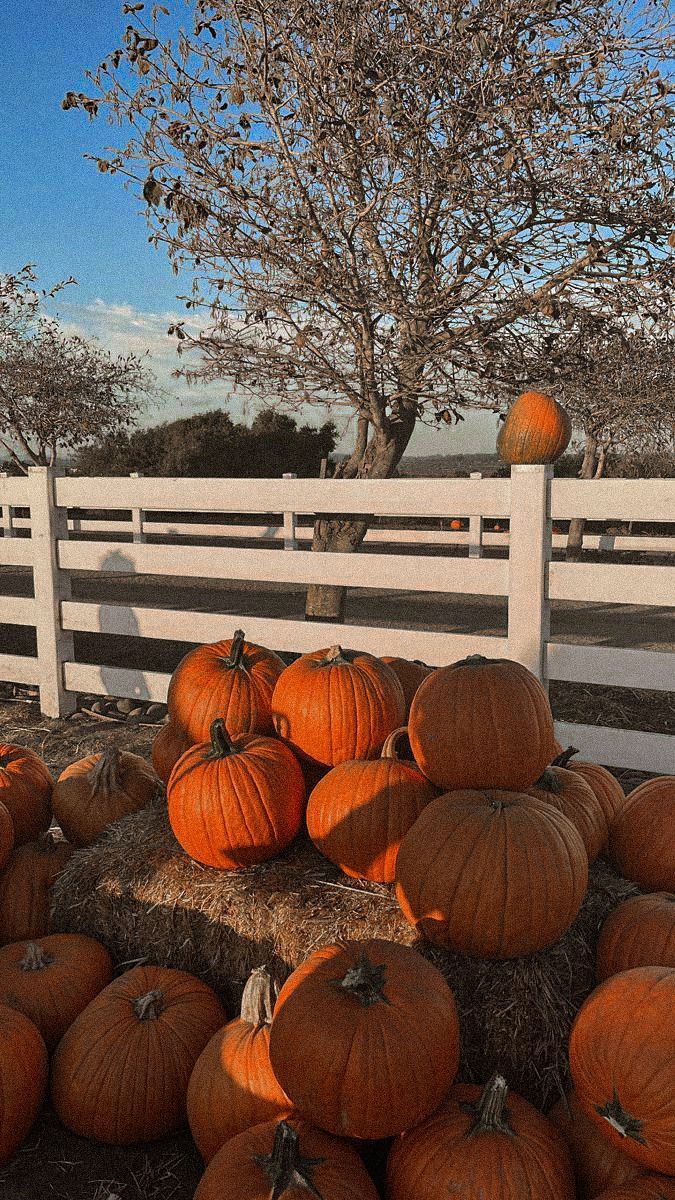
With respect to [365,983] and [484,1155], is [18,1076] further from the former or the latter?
[484,1155]

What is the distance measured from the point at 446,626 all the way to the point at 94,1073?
24.2 ft

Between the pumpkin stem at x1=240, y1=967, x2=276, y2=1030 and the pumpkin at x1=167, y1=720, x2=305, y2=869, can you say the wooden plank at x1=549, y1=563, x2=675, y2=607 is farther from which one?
the pumpkin stem at x1=240, y1=967, x2=276, y2=1030

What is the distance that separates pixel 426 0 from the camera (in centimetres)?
570

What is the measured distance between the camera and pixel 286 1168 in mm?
1565

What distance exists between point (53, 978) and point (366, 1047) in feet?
3.55

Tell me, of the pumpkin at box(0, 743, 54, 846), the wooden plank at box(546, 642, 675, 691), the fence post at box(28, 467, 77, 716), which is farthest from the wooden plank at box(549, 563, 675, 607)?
the fence post at box(28, 467, 77, 716)

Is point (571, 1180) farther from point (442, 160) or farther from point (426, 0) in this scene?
point (426, 0)

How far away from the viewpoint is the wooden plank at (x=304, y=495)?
4.66 meters

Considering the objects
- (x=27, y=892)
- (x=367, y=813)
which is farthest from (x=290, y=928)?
(x=27, y=892)

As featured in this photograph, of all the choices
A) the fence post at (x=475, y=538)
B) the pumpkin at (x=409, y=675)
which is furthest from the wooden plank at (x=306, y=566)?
the fence post at (x=475, y=538)

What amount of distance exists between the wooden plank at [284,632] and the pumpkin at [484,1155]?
2983 mm

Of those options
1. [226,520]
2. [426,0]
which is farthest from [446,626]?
[226,520]

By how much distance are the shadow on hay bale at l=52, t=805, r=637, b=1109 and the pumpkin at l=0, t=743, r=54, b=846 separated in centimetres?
44

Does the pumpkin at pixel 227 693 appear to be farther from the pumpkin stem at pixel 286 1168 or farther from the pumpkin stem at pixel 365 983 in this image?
the pumpkin stem at pixel 286 1168
